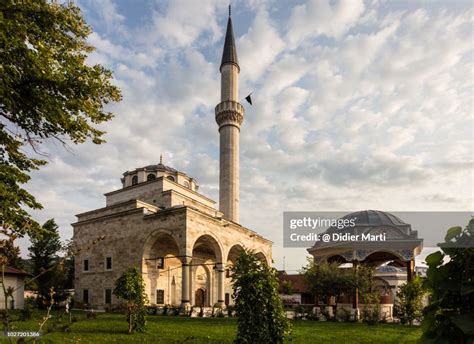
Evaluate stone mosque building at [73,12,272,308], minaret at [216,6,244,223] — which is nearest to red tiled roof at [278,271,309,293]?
stone mosque building at [73,12,272,308]

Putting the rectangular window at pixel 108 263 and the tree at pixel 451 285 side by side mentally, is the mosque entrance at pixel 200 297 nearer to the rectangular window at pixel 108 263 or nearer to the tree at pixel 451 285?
the rectangular window at pixel 108 263

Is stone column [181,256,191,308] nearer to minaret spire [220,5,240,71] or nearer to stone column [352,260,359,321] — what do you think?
stone column [352,260,359,321]

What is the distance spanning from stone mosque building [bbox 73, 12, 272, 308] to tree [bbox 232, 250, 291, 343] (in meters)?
15.9

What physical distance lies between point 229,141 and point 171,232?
12.0 meters

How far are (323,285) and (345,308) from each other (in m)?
3.38

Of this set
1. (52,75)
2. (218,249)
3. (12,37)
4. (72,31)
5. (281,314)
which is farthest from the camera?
(218,249)

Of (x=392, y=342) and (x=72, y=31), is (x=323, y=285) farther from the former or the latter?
(x=72, y=31)

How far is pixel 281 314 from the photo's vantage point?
829cm

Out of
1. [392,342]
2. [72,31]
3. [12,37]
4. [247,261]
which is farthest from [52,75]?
[392,342]

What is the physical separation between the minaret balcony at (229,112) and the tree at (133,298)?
21.9 meters

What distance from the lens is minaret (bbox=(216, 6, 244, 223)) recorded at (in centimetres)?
3406

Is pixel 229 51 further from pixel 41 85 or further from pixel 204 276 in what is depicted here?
pixel 41 85

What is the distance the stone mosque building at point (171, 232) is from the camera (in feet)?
88.3

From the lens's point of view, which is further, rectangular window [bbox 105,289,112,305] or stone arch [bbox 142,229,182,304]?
rectangular window [bbox 105,289,112,305]
